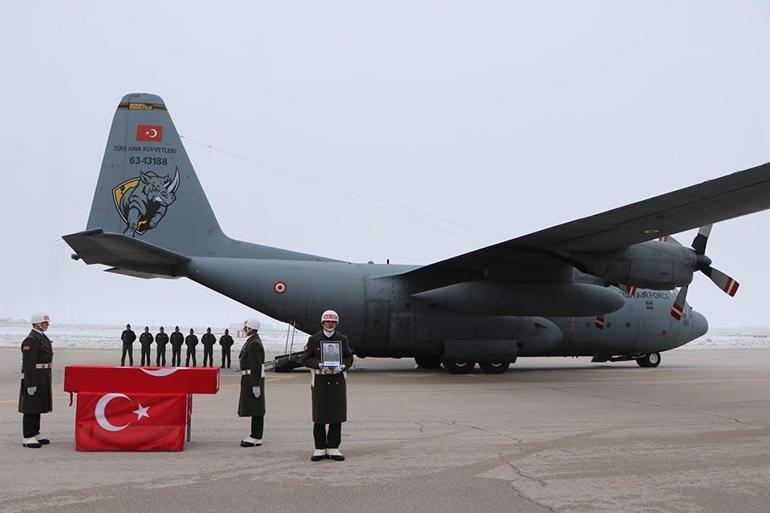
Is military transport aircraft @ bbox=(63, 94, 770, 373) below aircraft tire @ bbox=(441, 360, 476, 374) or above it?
above

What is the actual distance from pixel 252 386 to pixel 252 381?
8 centimetres

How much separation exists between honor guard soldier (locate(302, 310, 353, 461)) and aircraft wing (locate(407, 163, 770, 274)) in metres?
8.30

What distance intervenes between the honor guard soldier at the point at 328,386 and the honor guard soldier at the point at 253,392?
906mm

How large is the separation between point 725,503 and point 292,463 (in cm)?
439

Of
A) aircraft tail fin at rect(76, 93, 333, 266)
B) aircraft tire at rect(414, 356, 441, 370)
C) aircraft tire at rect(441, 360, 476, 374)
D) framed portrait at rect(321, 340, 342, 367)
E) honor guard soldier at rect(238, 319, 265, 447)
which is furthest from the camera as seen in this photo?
aircraft tire at rect(414, 356, 441, 370)

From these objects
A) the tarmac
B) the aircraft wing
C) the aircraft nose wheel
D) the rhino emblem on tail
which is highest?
the rhino emblem on tail

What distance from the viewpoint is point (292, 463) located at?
25.4 feet

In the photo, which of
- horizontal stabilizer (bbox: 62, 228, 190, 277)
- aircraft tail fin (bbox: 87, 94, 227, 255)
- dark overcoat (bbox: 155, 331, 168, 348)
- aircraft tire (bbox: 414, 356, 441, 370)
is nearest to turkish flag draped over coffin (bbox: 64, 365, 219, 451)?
horizontal stabilizer (bbox: 62, 228, 190, 277)

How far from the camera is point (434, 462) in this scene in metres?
7.84

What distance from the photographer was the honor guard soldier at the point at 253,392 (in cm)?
865

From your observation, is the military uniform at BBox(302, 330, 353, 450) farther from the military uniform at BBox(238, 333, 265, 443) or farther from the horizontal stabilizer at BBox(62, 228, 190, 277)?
the horizontal stabilizer at BBox(62, 228, 190, 277)

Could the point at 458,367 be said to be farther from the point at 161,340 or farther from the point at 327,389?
the point at 327,389

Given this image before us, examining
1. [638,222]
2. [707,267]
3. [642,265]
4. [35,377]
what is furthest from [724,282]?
[35,377]

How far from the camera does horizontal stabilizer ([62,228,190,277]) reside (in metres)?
16.1
